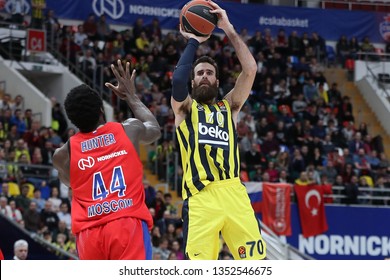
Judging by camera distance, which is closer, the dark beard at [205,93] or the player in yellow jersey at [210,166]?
the player in yellow jersey at [210,166]

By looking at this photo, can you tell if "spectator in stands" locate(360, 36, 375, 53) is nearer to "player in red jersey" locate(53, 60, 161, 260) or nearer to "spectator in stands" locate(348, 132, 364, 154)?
"spectator in stands" locate(348, 132, 364, 154)

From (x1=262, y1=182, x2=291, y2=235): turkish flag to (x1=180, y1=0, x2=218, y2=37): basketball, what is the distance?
523 inches

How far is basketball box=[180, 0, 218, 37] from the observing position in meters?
8.68

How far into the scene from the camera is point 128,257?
7.31 m

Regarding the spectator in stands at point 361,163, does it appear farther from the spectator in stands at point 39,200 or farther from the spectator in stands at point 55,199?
the spectator in stands at point 39,200

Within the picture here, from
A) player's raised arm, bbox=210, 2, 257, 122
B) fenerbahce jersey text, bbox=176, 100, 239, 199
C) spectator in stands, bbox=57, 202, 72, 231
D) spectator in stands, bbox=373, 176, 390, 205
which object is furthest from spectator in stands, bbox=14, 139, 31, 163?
fenerbahce jersey text, bbox=176, 100, 239, 199

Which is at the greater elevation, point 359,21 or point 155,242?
point 359,21

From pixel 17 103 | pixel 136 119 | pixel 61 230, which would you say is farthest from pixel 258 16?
pixel 136 119

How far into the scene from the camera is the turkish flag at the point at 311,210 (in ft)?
74.2

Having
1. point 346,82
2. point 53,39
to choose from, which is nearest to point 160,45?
point 53,39

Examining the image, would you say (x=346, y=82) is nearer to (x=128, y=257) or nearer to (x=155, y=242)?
(x=155, y=242)

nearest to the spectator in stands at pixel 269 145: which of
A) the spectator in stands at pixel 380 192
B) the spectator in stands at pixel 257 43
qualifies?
the spectator in stands at pixel 380 192

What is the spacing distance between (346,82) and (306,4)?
2906 mm

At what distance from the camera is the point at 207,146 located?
851 centimetres
